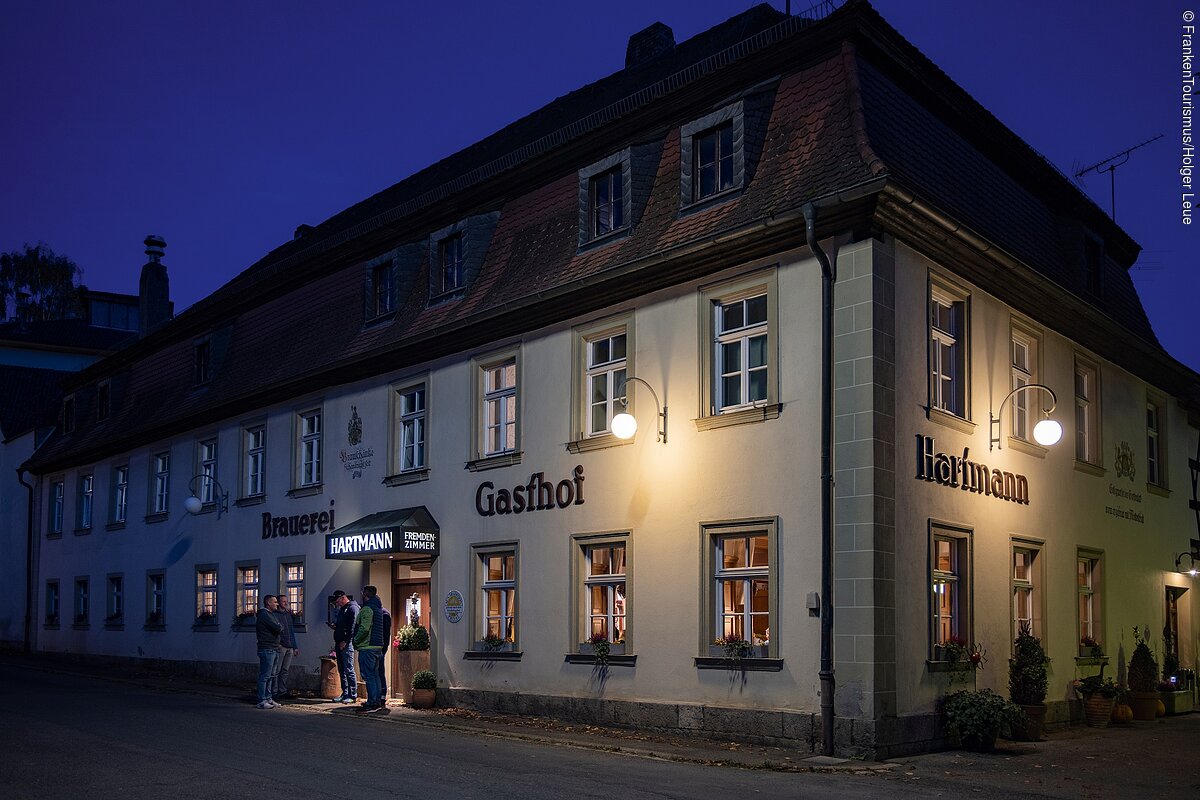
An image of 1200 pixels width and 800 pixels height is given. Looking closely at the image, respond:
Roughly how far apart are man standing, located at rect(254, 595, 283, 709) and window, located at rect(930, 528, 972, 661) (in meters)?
10.5

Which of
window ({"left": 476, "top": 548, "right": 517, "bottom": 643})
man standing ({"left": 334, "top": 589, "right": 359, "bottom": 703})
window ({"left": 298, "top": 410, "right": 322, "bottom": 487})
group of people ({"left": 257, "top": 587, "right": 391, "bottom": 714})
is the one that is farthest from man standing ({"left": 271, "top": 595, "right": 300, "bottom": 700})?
window ({"left": 298, "top": 410, "right": 322, "bottom": 487})

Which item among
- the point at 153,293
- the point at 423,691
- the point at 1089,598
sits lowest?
the point at 423,691

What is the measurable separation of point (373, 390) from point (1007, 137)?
1169 centimetres

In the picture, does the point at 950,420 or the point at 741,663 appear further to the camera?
the point at 950,420

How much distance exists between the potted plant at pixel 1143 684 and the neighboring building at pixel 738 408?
0.46 metres

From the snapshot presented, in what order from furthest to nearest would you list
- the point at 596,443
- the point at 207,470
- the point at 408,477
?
the point at 207,470 < the point at 408,477 < the point at 596,443

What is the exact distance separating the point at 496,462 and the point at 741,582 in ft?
17.9

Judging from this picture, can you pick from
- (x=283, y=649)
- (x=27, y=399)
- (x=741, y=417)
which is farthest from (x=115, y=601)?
(x=741, y=417)

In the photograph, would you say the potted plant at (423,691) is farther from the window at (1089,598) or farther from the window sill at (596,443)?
the window at (1089,598)

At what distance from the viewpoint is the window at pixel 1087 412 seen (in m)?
19.8

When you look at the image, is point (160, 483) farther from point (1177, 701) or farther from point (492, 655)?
point (1177, 701)

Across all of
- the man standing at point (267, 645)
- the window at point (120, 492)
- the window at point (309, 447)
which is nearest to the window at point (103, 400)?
the window at point (120, 492)

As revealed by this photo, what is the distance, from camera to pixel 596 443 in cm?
1769

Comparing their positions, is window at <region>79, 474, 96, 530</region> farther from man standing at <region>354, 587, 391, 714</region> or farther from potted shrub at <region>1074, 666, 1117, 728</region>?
potted shrub at <region>1074, 666, 1117, 728</region>
